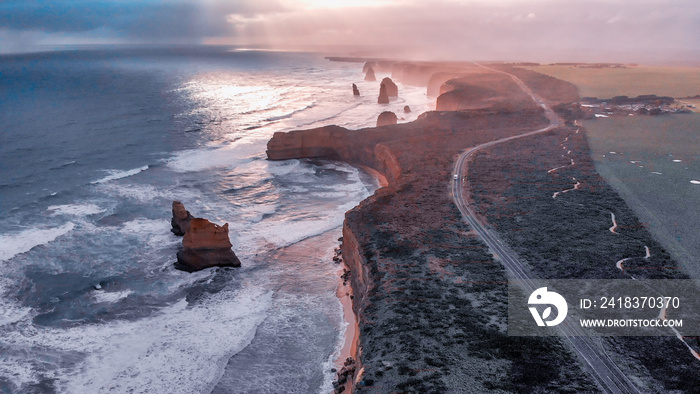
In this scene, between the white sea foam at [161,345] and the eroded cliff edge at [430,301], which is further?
the white sea foam at [161,345]

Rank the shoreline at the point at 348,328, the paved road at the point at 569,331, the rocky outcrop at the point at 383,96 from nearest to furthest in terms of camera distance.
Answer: the paved road at the point at 569,331 → the shoreline at the point at 348,328 → the rocky outcrop at the point at 383,96

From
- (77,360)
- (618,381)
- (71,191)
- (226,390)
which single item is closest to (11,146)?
(71,191)

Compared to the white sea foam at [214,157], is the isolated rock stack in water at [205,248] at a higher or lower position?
lower

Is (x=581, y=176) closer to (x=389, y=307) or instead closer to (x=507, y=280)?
(x=507, y=280)

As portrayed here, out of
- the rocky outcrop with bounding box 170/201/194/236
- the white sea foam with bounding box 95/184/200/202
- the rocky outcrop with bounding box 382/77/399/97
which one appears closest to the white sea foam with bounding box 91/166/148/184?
the white sea foam with bounding box 95/184/200/202

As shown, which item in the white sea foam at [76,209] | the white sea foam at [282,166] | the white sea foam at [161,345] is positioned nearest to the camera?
the white sea foam at [161,345]

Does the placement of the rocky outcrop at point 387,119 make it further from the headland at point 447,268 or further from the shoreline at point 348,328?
the shoreline at point 348,328

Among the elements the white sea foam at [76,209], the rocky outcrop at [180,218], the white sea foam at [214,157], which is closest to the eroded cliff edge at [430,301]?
the rocky outcrop at [180,218]

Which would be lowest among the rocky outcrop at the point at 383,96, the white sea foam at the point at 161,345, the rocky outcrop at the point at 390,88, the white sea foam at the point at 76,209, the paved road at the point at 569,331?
the white sea foam at the point at 161,345

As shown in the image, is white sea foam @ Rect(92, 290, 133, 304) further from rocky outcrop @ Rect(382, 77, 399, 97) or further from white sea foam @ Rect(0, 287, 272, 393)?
rocky outcrop @ Rect(382, 77, 399, 97)
